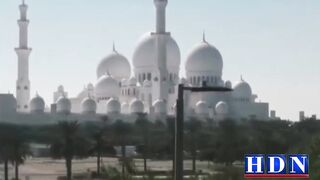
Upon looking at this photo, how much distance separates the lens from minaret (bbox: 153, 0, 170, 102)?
2169 inches

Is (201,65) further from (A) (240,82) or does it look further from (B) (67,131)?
(B) (67,131)

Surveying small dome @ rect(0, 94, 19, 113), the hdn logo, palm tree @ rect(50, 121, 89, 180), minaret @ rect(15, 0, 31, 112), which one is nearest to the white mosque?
minaret @ rect(15, 0, 31, 112)

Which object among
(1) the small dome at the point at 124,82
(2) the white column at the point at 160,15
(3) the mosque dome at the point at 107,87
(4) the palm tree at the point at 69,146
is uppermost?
(2) the white column at the point at 160,15

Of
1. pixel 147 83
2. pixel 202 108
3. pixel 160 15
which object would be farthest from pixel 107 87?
pixel 160 15

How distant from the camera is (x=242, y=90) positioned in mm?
64688

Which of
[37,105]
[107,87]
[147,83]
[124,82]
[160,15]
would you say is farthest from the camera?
[124,82]

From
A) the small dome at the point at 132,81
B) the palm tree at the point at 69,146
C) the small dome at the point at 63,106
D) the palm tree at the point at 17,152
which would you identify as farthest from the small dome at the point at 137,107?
the palm tree at the point at 17,152

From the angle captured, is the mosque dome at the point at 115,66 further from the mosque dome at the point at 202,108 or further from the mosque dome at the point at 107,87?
the mosque dome at the point at 202,108

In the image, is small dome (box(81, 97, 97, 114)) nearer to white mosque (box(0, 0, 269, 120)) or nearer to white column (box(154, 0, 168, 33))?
white mosque (box(0, 0, 269, 120))

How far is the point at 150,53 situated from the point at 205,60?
5170 mm

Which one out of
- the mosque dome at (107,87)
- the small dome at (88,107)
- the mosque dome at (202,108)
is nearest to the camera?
the small dome at (88,107)

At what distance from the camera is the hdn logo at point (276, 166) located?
7586 mm

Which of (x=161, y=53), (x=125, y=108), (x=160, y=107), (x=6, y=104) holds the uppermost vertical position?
(x=161, y=53)

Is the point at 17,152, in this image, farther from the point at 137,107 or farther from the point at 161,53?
the point at 161,53
